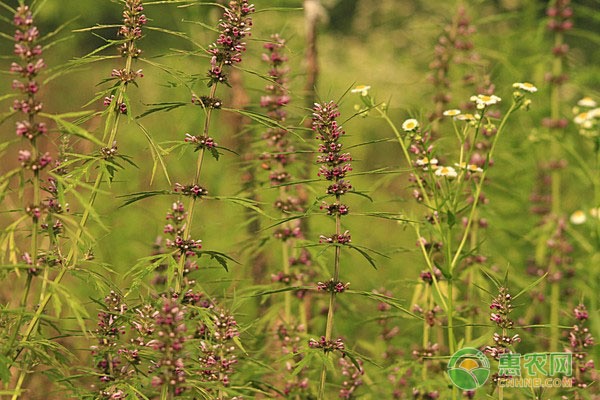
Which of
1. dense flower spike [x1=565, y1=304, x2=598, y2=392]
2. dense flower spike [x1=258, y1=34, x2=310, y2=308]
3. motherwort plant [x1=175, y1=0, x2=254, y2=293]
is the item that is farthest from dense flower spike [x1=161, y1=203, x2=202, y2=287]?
dense flower spike [x1=565, y1=304, x2=598, y2=392]

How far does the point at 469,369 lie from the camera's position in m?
2.15

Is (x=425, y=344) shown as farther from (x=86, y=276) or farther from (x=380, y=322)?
(x=86, y=276)

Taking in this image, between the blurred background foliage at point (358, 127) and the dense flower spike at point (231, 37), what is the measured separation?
0.15 feet

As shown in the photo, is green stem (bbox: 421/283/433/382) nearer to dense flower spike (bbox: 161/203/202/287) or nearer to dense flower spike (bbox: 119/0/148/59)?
dense flower spike (bbox: 161/203/202/287)

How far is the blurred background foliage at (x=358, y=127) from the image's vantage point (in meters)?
2.69

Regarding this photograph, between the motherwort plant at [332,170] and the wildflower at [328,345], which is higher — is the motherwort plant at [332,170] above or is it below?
above

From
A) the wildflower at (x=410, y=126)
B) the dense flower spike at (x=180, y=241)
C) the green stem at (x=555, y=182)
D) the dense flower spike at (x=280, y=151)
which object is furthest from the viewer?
the green stem at (x=555, y=182)

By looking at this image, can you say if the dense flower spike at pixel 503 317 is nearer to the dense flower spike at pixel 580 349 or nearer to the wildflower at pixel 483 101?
the dense flower spike at pixel 580 349

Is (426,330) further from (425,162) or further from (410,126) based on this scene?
(410,126)

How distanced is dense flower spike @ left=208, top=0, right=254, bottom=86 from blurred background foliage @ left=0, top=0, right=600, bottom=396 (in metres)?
0.04

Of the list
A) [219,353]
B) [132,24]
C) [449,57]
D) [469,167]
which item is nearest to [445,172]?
[469,167]

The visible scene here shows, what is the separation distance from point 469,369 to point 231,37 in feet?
3.75

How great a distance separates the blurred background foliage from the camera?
2689mm

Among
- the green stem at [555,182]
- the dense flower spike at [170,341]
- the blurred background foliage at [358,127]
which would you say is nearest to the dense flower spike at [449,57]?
the blurred background foliage at [358,127]
